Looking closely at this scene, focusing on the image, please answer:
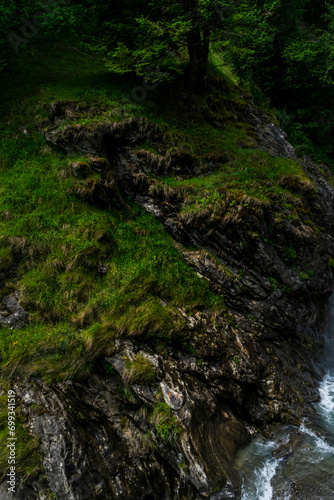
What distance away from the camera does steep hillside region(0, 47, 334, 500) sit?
5020mm

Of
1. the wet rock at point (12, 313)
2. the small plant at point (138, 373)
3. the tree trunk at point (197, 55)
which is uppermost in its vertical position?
the tree trunk at point (197, 55)

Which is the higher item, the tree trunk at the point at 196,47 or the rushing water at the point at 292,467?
the tree trunk at the point at 196,47

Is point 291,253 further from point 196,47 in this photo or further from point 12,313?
point 196,47

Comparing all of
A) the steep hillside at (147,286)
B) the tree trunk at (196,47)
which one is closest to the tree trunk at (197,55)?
the tree trunk at (196,47)

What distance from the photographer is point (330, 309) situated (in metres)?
9.34

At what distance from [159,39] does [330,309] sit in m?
11.2

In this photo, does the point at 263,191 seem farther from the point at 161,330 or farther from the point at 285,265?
the point at 161,330

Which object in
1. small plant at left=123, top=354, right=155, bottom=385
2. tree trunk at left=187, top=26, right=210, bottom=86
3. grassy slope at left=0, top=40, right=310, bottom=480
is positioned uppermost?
tree trunk at left=187, top=26, right=210, bottom=86

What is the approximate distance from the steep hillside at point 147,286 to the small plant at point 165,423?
0.03 metres

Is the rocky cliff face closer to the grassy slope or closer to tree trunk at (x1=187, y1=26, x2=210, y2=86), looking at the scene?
the grassy slope

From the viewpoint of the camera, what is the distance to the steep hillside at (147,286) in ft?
16.5

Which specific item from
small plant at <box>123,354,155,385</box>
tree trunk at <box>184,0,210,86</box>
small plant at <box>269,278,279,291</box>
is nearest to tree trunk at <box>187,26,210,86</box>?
tree trunk at <box>184,0,210,86</box>

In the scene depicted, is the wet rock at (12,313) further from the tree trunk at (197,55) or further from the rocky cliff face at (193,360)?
the tree trunk at (197,55)

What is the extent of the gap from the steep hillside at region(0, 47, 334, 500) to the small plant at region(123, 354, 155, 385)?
0.02 metres
